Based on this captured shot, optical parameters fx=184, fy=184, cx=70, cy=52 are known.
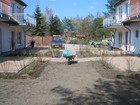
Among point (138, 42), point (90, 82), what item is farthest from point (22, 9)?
point (90, 82)

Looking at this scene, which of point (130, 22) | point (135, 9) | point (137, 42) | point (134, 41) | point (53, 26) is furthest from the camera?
point (53, 26)

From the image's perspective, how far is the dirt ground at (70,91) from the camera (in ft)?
16.7

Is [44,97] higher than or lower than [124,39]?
lower

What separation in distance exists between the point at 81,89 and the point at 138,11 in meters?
11.4

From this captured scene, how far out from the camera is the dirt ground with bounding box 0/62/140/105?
510 centimetres

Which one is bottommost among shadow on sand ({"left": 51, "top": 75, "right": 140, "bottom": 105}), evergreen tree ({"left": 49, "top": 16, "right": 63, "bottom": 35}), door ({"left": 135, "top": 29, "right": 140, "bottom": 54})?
shadow on sand ({"left": 51, "top": 75, "right": 140, "bottom": 105})

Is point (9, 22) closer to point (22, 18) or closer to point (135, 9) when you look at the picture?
point (22, 18)

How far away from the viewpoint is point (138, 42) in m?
17.6

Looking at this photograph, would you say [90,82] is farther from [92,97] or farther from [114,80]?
[92,97]

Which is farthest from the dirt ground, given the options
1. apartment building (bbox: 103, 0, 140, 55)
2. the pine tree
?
the pine tree

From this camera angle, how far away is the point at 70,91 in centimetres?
604

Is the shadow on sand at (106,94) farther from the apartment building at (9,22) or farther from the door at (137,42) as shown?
the door at (137,42)

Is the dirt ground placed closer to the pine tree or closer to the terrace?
the terrace

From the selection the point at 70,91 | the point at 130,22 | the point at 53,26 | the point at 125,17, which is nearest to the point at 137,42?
the point at 130,22
